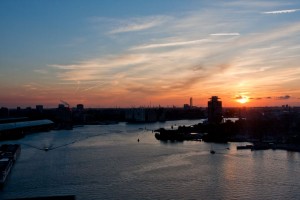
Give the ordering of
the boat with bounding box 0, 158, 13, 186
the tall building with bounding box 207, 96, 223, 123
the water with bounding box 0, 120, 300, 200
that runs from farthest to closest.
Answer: the tall building with bounding box 207, 96, 223, 123 < the boat with bounding box 0, 158, 13, 186 < the water with bounding box 0, 120, 300, 200

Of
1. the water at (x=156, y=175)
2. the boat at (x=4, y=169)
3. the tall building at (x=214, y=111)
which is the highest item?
the tall building at (x=214, y=111)

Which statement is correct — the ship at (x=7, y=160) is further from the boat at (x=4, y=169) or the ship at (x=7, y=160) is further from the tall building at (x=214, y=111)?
the tall building at (x=214, y=111)

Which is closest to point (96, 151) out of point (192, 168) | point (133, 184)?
point (192, 168)

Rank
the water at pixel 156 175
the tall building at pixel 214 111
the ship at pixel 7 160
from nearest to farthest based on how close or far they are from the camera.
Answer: the water at pixel 156 175 → the ship at pixel 7 160 → the tall building at pixel 214 111

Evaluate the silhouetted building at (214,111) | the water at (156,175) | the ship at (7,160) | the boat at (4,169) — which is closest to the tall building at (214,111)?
the silhouetted building at (214,111)

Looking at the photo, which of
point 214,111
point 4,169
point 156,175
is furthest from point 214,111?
point 4,169

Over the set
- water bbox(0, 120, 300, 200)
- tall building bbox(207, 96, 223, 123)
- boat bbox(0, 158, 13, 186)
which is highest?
tall building bbox(207, 96, 223, 123)

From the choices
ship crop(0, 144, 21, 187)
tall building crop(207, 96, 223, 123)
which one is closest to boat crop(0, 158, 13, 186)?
ship crop(0, 144, 21, 187)

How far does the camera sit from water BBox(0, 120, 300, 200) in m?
5.84

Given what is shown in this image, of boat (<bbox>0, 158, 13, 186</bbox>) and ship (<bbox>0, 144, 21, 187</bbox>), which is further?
ship (<bbox>0, 144, 21, 187</bbox>)

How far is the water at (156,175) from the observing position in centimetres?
584

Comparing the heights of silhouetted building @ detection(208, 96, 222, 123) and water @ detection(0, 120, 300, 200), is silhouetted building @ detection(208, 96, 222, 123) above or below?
above

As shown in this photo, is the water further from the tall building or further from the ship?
the tall building

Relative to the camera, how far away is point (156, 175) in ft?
23.3
